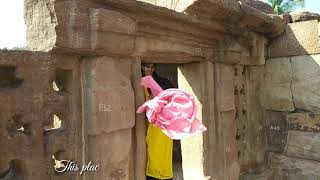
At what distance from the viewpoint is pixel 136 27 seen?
2326mm

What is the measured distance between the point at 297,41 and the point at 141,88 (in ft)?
7.97

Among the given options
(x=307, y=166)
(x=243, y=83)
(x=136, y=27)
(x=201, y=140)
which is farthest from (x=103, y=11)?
(x=307, y=166)

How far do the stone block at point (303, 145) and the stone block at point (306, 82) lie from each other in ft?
1.01

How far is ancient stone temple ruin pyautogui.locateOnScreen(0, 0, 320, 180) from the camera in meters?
1.89

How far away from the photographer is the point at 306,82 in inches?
160

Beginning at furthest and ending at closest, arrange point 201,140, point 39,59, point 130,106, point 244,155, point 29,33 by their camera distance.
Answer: point 244,155
point 201,140
point 130,106
point 29,33
point 39,59

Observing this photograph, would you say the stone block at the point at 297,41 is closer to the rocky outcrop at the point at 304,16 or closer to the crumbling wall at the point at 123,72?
the rocky outcrop at the point at 304,16

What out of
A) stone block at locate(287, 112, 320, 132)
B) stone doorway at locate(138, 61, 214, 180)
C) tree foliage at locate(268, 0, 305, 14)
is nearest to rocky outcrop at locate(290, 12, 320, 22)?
stone block at locate(287, 112, 320, 132)

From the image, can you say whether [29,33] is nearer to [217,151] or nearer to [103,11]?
[103,11]

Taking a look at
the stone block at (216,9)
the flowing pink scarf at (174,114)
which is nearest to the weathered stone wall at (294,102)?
→ the stone block at (216,9)

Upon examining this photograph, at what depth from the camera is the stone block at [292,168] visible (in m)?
Answer: 4.06

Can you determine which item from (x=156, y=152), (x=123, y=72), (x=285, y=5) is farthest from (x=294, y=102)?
(x=285, y=5)

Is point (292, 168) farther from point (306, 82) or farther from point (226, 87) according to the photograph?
point (226, 87)

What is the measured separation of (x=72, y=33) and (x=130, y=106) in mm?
631
